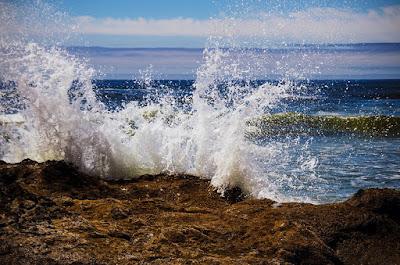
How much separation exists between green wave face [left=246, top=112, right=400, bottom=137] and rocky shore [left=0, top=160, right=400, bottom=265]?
10.9 metres

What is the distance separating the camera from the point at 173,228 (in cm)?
336

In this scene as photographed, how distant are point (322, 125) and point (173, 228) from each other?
55.8 ft

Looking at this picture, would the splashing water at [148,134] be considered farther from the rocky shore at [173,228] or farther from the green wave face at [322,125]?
the green wave face at [322,125]

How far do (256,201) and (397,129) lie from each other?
15008 mm

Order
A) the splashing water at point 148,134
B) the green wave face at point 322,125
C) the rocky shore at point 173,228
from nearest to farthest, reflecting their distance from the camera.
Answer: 1. the rocky shore at point 173,228
2. the splashing water at point 148,134
3. the green wave face at point 322,125

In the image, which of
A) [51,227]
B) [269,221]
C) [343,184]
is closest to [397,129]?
[343,184]

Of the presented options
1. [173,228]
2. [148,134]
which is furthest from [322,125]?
[173,228]

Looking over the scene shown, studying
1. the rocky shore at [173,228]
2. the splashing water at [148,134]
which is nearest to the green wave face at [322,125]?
the splashing water at [148,134]

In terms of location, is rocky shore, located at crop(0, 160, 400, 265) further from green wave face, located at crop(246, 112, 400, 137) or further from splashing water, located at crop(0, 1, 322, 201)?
green wave face, located at crop(246, 112, 400, 137)

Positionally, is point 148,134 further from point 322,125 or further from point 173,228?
point 322,125

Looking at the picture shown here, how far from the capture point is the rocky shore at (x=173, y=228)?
292 centimetres

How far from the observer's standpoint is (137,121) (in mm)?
7375

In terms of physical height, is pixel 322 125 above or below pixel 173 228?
below

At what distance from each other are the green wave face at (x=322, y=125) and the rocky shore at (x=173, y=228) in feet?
35.9
